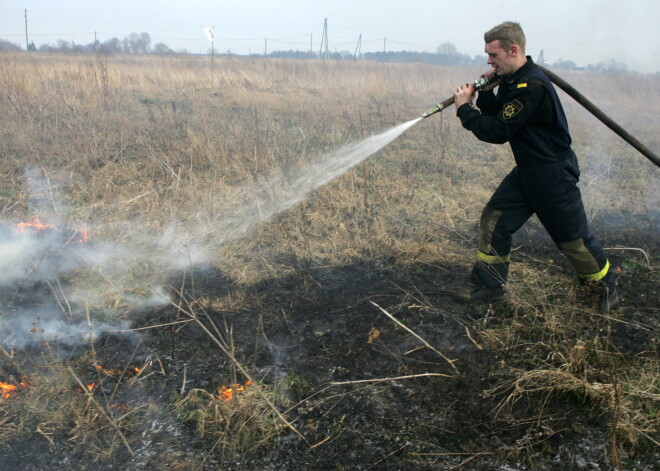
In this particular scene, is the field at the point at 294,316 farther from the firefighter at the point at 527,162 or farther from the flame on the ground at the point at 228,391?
the firefighter at the point at 527,162

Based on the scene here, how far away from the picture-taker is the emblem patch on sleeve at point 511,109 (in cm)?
333

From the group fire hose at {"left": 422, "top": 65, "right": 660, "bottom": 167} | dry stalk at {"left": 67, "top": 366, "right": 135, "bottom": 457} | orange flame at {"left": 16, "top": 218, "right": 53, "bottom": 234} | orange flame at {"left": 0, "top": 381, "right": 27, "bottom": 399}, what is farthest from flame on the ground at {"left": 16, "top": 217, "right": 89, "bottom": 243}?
fire hose at {"left": 422, "top": 65, "right": 660, "bottom": 167}

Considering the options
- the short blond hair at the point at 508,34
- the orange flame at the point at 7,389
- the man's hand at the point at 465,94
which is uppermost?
the short blond hair at the point at 508,34

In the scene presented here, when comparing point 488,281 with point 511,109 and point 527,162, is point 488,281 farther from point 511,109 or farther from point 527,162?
point 511,109

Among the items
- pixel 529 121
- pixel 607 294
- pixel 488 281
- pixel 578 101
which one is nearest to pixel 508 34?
pixel 529 121

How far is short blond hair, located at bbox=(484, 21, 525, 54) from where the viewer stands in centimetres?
339

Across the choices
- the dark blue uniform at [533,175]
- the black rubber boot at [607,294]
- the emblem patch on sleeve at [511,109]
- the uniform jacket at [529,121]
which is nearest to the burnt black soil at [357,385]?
the black rubber boot at [607,294]

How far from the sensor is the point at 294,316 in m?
3.91

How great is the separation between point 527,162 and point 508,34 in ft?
2.79

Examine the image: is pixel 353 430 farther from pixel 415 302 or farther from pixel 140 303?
pixel 140 303

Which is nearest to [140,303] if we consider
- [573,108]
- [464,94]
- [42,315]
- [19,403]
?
[42,315]

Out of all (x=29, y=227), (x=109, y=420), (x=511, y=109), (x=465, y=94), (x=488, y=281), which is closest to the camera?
(x=109, y=420)

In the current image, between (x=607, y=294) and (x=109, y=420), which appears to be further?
(x=607, y=294)

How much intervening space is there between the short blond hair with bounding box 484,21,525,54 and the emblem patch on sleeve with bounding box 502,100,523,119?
397mm
